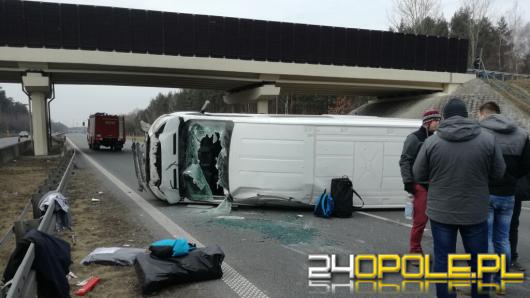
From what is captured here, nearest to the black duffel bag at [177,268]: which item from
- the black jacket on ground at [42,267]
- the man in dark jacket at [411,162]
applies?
the black jacket on ground at [42,267]

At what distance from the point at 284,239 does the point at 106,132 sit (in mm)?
29513

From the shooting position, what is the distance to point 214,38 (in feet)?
83.3

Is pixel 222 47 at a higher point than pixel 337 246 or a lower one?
higher

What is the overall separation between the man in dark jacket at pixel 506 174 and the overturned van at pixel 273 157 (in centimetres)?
413

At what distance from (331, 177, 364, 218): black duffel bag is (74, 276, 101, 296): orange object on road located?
474cm

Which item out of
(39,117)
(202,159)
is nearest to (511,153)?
(202,159)

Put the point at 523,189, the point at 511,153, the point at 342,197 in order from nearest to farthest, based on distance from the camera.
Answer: the point at 511,153
the point at 523,189
the point at 342,197

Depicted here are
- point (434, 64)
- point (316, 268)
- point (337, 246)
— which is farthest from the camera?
point (434, 64)

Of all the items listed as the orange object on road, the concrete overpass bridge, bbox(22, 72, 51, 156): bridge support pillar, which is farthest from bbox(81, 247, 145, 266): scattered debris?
bbox(22, 72, 51, 156): bridge support pillar

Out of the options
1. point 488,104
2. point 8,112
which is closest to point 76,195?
point 488,104

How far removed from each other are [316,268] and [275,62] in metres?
22.9

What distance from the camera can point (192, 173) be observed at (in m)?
8.95

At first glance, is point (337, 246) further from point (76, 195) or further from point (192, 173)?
point (76, 195)

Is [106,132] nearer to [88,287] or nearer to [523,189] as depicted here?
[88,287]
